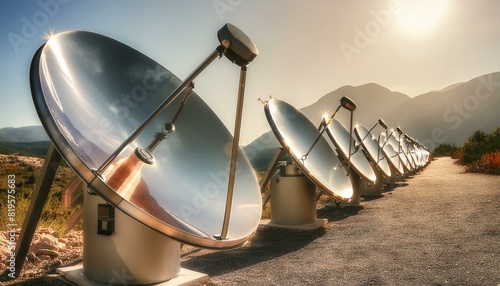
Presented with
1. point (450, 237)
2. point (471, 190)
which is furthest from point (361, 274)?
point (471, 190)

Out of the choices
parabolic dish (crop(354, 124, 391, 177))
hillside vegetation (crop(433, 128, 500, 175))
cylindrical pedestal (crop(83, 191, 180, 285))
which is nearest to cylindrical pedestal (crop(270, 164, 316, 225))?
cylindrical pedestal (crop(83, 191, 180, 285))

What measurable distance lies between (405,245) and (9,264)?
492 centimetres

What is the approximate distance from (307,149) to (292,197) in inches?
34.2

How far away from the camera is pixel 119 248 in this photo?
11.5 feet

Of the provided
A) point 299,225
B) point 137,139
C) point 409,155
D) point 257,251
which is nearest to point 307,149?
point 299,225

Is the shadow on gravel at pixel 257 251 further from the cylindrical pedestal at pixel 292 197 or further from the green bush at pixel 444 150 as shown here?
the green bush at pixel 444 150

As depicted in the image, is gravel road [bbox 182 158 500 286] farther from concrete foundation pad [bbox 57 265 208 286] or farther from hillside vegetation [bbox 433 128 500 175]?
hillside vegetation [bbox 433 128 500 175]

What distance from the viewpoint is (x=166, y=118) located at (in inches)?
177

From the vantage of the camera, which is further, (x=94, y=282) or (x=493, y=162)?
(x=493, y=162)

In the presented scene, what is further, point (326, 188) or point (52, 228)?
point (52, 228)

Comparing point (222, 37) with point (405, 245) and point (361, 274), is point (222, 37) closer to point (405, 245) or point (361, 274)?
point (361, 274)

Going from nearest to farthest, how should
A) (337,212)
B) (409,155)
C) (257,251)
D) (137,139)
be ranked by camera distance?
(137,139) < (257,251) < (337,212) < (409,155)

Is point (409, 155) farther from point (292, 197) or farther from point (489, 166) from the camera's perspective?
point (292, 197)

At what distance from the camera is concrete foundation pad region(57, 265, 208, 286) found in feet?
12.1
